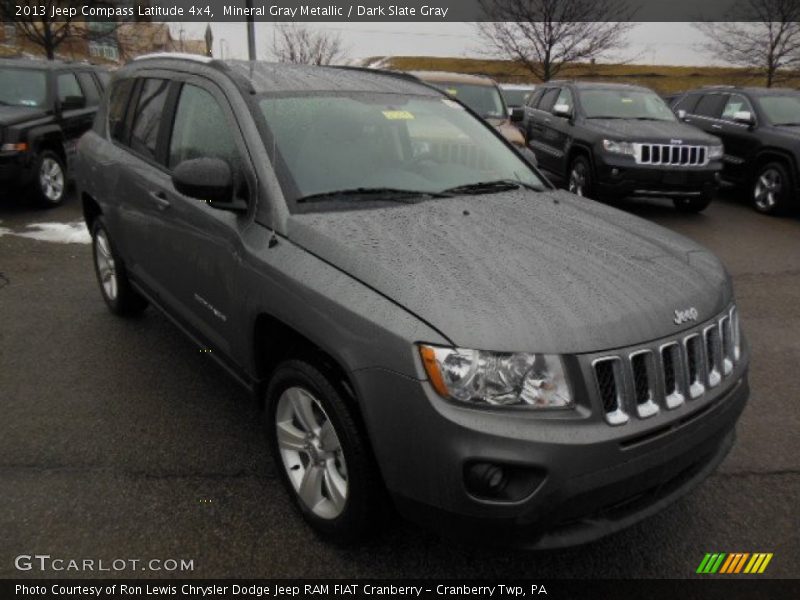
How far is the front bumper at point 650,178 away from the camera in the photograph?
8391mm

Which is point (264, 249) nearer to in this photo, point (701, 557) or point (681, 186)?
point (701, 557)

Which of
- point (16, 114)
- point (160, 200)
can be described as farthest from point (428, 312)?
point (16, 114)

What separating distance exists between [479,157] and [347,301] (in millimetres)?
1621

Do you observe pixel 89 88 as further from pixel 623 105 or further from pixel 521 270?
pixel 521 270

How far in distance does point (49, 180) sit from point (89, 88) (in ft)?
6.53

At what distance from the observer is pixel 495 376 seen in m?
1.96

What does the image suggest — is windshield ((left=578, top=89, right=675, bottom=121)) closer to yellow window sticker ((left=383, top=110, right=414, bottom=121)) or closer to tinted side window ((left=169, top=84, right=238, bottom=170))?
yellow window sticker ((left=383, top=110, right=414, bottom=121))

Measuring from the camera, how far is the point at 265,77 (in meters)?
3.26

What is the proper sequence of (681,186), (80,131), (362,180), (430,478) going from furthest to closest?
(80,131)
(681,186)
(362,180)
(430,478)

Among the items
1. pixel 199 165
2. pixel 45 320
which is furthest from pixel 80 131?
pixel 199 165

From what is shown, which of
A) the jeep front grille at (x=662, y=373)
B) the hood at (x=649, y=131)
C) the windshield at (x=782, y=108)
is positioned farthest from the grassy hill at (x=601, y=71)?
the jeep front grille at (x=662, y=373)

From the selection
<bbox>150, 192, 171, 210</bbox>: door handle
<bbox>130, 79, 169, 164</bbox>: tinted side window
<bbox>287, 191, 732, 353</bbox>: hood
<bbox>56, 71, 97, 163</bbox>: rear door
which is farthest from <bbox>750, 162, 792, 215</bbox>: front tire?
<bbox>56, 71, 97, 163</bbox>: rear door

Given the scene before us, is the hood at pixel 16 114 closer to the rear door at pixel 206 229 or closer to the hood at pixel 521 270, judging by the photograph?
the rear door at pixel 206 229

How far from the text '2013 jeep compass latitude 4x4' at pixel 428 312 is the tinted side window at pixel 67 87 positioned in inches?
258
